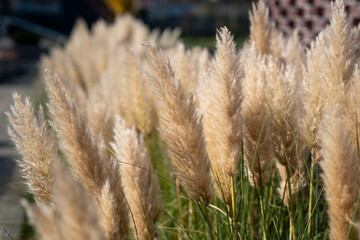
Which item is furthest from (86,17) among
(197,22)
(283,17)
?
(283,17)

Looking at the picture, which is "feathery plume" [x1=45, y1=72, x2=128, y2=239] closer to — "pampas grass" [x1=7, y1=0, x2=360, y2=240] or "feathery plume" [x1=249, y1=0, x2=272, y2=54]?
"pampas grass" [x1=7, y1=0, x2=360, y2=240]

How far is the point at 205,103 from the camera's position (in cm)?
145

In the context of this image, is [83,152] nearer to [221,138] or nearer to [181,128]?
[181,128]

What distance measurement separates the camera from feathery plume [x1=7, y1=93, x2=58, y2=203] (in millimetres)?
1185

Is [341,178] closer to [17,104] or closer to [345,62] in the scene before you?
[345,62]

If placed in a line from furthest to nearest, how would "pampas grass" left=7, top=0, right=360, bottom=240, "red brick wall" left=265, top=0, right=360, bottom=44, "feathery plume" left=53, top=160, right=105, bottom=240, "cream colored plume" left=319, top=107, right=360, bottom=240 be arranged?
"red brick wall" left=265, top=0, right=360, bottom=44 < "pampas grass" left=7, top=0, right=360, bottom=240 < "cream colored plume" left=319, top=107, right=360, bottom=240 < "feathery plume" left=53, top=160, right=105, bottom=240

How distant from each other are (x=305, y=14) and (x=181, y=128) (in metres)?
2.95

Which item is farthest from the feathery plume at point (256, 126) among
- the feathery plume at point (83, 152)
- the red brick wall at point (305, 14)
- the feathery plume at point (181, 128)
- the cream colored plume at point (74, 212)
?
the red brick wall at point (305, 14)

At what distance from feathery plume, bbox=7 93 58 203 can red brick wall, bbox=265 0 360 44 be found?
8.10 feet

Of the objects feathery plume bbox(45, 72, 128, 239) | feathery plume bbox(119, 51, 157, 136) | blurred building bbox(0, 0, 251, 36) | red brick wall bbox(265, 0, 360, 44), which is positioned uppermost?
blurred building bbox(0, 0, 251, 36)

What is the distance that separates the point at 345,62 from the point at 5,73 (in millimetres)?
10914

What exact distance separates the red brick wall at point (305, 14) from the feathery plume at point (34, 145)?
2.47 meters

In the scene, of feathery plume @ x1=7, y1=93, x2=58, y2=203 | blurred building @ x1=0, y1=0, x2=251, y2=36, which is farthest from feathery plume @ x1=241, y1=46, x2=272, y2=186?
blurred building @ x1=0, y1=0, x2=251, y2=36

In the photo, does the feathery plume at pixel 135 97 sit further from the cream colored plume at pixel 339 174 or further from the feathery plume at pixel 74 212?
the feathery plume at pixel 74 212
